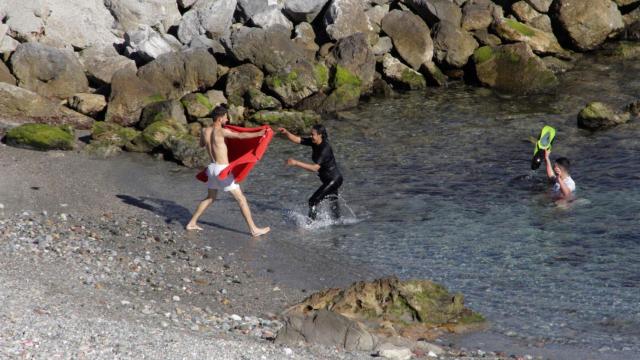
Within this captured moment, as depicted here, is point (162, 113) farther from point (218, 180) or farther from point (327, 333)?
point (327, 333)

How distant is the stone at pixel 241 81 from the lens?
26.6 m

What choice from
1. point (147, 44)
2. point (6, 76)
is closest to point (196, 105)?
point (147, 44)

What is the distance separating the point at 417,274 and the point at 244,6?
1863cm

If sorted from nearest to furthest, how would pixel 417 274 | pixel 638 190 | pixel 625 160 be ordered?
pixel 417 274 → pixel 638 190 → pixel 625 160

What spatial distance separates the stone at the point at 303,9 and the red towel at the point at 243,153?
50.1 ft

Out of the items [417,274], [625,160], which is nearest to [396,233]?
[417,274]

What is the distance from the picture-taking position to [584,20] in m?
31.1

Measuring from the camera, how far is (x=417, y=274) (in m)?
14.5

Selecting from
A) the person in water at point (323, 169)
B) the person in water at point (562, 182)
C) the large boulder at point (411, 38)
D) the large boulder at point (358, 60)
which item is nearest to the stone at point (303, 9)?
the large boulder at point (411, 38)

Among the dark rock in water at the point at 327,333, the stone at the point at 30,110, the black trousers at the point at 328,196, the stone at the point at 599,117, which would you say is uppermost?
the dark rock in water at the point at 327,333

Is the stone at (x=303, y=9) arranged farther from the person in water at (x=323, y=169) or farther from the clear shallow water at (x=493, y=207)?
the person in water at (x=323, y=169)

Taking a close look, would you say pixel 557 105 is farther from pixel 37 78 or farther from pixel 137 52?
pixel 37 78

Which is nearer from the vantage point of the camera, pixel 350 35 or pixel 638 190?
pixel 638 190

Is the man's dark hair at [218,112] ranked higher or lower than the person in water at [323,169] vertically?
higher
